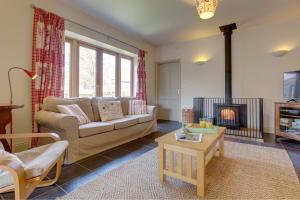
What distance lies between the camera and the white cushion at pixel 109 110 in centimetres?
305

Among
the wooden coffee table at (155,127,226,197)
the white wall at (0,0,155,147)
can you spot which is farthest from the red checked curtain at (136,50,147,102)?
the wooden coffee table at (155,127,226,197)

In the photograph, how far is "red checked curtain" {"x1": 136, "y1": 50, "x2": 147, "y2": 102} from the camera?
470 centimetres

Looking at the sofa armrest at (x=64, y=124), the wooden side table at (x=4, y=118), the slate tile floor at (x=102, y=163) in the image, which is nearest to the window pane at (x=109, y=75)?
the slate tile floor at (x=102, y=163)

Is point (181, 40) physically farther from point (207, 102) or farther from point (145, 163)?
point (145, 163)

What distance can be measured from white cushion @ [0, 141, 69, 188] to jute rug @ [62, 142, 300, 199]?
16.5 inches

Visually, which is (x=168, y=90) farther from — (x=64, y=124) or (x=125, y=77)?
(x=64, y=124)

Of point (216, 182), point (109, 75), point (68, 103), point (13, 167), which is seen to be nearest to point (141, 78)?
point (109, 75)

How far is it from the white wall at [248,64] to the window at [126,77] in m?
1.61

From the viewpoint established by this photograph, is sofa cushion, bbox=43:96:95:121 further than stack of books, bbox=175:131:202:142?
Yes

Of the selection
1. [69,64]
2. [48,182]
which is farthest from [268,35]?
[48,182]

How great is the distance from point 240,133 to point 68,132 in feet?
11.0

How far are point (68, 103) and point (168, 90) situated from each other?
334 cm

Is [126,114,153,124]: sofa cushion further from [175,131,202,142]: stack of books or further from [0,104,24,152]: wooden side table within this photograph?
[0,104,24,152]: wooden side table

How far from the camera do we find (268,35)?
3.64 meters
